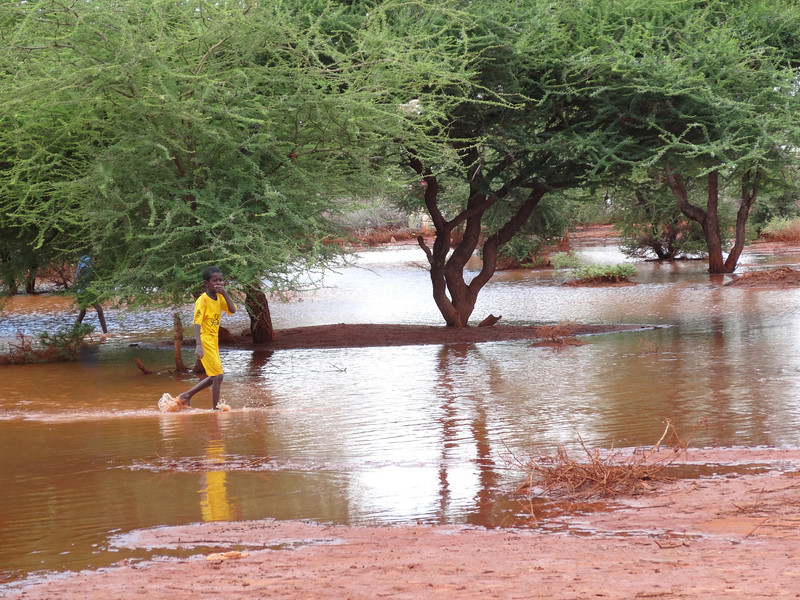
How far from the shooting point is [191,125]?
13.4 meters

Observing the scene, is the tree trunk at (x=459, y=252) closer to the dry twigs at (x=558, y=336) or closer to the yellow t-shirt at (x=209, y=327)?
the dry twigs at (x=558, y=336)

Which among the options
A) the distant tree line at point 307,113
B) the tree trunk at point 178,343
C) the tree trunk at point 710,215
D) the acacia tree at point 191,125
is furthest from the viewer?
the tree trunk at point 710,215

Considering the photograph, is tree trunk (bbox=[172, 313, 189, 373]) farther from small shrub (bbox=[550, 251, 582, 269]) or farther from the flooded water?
small shrub (bbox=[550, 251, 582, 269])

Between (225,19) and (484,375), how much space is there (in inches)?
239

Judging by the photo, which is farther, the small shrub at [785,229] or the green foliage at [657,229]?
the small shrub at [785,229]

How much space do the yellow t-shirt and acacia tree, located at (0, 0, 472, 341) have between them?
140cm

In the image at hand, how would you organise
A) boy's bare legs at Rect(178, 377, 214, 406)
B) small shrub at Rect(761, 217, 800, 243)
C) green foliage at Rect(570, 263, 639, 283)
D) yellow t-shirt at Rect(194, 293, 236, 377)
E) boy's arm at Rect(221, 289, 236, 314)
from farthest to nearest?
small shrub at Rect(761, 217, 800, 243) < green foliage at Rect(570, 263, 639, 283) < boy's bare legs at Rect(178, 377, 214, 406) < boy's arm at Rect(221, 289, 236, 314) < yellow t-shirt at Rect(194, 293, 236, 377)

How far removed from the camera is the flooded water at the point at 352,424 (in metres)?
7.04

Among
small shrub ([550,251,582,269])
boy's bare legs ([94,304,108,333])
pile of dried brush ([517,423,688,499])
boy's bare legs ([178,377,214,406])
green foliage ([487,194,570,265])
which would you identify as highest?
green foliage ([487,194,570,265])

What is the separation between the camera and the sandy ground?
484 cm

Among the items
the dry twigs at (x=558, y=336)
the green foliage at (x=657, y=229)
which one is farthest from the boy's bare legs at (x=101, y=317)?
the green foliage at (x=657, y=229)

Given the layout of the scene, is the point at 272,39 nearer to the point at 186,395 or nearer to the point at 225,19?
the point at 225,19

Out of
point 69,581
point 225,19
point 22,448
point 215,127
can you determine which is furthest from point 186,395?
point 69,581

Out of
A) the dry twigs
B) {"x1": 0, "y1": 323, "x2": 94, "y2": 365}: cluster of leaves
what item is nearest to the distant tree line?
{"x1": 0, "y1": 323, "x2": 94, "y2": 365}: cluster of leaves
